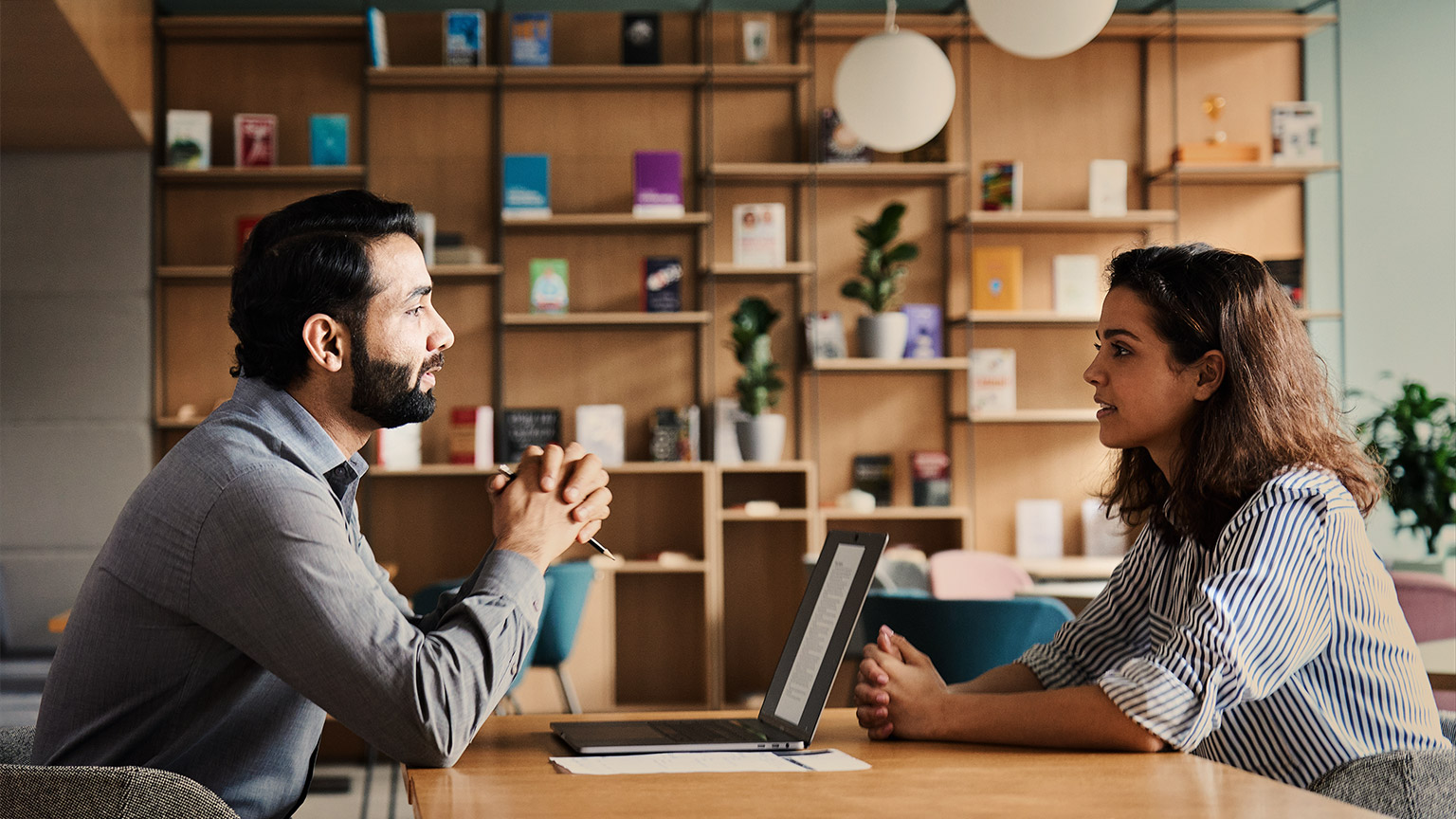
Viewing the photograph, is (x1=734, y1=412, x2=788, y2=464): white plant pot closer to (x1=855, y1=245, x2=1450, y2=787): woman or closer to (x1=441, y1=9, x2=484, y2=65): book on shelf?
(x1=441, y1=9, x2=484, y2=65): book on shelf

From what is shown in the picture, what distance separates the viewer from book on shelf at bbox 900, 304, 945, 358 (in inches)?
217

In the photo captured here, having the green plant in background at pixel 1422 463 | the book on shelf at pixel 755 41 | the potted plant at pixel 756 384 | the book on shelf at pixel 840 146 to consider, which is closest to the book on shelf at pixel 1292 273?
the green plant in background at pixel 1422 463

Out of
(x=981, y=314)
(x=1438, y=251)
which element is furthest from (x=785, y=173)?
(x=1438, y=251)

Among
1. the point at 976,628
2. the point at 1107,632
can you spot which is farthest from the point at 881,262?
the point at 1107,632

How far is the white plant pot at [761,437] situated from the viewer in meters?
5.25

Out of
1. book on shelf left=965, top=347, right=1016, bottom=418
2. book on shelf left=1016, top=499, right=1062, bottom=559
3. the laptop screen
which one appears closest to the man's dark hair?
the laptop screen

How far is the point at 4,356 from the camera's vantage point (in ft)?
16.8

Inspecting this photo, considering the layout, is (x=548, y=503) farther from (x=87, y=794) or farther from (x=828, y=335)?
(x=828, y=335)

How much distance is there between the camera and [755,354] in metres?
5.12

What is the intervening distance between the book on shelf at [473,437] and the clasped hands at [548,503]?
12.9ft

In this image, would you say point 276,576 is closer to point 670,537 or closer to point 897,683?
point 897,683

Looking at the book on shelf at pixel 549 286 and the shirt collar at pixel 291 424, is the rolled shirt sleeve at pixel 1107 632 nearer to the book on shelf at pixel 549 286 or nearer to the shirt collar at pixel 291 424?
the shirt collar at pixel 291 424

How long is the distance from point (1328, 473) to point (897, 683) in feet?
1.93

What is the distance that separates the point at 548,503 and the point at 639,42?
4.47 metres
